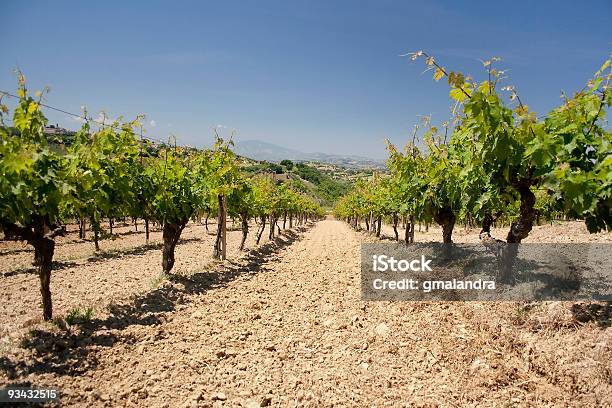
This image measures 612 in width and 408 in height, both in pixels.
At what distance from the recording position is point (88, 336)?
269 inches

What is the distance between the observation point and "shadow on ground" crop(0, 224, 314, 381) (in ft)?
18.5

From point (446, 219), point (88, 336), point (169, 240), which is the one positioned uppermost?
point (446, 219)

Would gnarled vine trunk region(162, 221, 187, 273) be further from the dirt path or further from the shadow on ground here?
the dirt path

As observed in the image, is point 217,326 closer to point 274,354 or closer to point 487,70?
point 274,354

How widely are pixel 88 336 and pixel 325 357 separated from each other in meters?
4.38

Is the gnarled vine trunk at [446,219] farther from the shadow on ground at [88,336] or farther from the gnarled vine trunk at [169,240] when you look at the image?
the gnarled vine trunk at [169,240]

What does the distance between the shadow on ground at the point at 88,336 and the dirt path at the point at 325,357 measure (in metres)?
0.03

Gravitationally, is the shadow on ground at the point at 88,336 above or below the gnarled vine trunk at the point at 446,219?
below

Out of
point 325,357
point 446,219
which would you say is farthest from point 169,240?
point 446,219

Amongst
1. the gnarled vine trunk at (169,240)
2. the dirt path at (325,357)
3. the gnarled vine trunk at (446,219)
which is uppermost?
the gnarled vine trunk at (446,219)

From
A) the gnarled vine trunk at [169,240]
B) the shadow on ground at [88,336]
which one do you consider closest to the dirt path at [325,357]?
the shadow on ground at [88,336]

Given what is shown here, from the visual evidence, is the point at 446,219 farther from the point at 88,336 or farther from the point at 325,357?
the point at 88,336

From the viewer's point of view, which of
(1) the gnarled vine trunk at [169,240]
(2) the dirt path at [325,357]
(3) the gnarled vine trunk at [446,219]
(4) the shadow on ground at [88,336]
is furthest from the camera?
(3) the gnarled vine trunk at [446,219]

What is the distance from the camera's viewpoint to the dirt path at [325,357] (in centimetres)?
501
